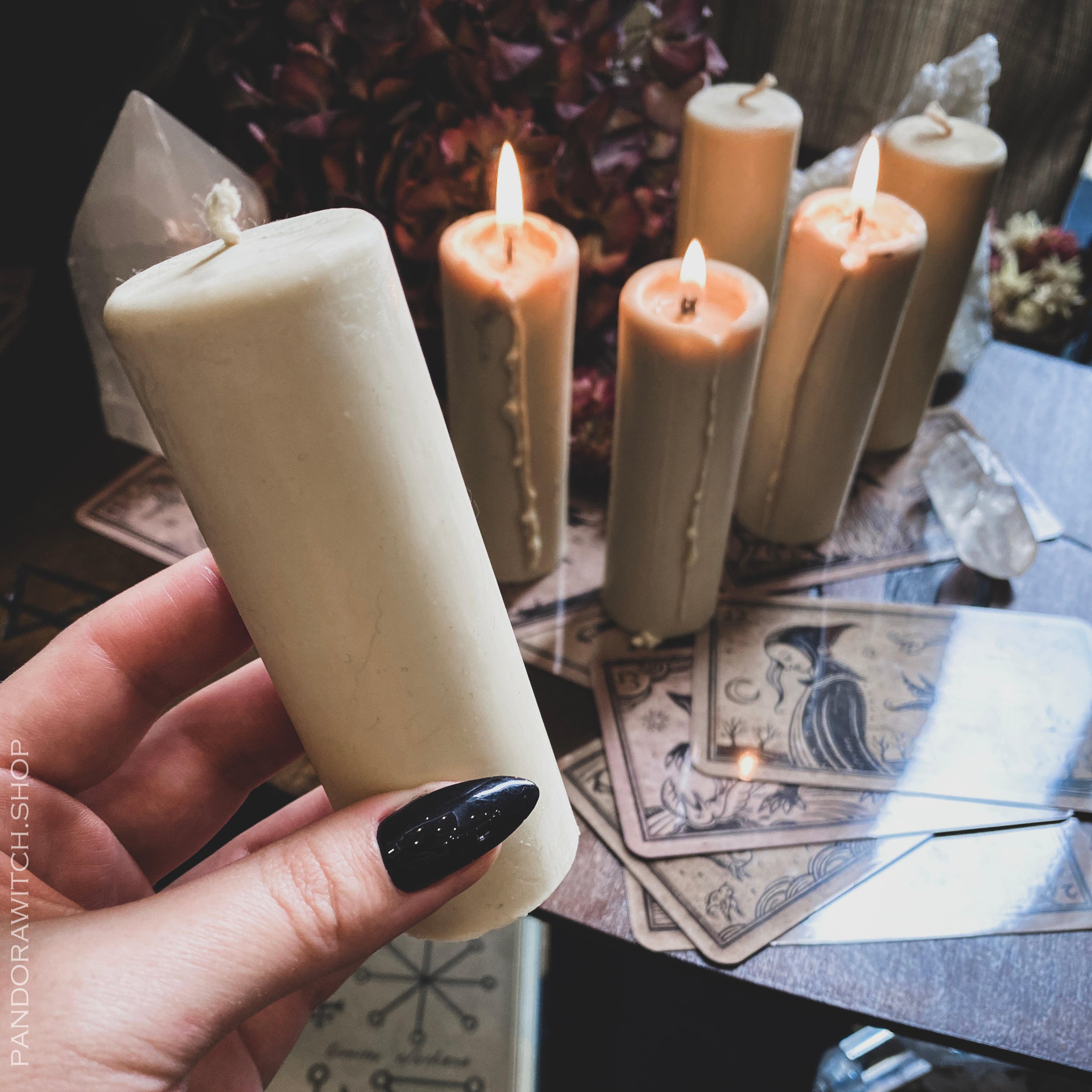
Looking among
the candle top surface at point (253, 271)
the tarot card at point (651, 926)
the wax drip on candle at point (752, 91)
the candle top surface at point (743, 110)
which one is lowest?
the tarot card at point (651, 926)

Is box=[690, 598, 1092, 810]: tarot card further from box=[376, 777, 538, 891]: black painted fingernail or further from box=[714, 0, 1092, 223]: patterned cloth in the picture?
box=[714, 0, 1092, 223]: patterned cloth

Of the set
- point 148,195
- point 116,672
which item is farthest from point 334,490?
point 148,195

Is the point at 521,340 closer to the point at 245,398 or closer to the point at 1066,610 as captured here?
the point at 245,398

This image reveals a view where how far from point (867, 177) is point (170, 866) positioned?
2.24 ft

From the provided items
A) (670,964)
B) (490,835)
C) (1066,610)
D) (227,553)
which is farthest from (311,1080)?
(1066,610)

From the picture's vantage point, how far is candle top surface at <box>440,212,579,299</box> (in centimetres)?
60

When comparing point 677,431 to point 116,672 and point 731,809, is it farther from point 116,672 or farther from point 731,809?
point 116,672

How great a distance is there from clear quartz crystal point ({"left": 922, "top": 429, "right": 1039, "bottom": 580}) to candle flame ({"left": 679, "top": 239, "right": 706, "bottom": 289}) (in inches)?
12.9

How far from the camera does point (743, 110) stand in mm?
713

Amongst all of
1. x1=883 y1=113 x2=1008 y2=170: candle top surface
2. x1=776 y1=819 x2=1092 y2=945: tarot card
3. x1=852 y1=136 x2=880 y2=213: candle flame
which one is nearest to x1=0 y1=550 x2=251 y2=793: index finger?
x1=776 y1=819 x2=1092 y2=945: tarot card

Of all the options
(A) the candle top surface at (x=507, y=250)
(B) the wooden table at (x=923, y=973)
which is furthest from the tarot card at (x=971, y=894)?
(A) the candle top surface at (x=507, y=250)

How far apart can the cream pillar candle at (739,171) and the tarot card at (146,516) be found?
1.60 feet

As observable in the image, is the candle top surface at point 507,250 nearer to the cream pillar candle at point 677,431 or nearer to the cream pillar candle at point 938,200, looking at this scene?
the cream pillar candle at point 677,431

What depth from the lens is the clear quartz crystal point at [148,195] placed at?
0.69m
